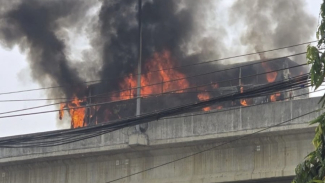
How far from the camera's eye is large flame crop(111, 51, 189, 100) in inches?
1507

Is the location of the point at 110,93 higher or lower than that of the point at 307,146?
higher

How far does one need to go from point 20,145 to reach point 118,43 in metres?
14.1

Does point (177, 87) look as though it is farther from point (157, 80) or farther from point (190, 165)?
point (190, 165)

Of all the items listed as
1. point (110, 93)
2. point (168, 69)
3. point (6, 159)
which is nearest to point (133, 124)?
point (6, 159)

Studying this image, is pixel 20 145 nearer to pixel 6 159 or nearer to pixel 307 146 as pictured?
pixel 6 159

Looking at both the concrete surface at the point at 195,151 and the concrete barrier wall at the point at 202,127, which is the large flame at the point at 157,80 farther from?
the concrete barrier wall at the point at 202,127

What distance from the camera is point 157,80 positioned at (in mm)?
39250

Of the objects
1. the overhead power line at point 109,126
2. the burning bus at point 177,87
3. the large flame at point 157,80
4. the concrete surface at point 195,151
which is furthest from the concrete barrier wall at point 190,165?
the large flame at point 157,80

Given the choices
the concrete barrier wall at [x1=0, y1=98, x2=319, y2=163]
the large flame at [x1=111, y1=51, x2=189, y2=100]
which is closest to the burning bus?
the large flame at [x1=111, y1=51, x2=189, y2=100]

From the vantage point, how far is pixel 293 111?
2536 centimetres

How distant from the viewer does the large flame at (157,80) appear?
126 feet

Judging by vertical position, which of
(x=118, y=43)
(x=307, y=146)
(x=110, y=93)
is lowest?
(x=307, y=146)

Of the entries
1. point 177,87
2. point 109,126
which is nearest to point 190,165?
point 109,126

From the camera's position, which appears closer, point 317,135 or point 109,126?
point 317,135
